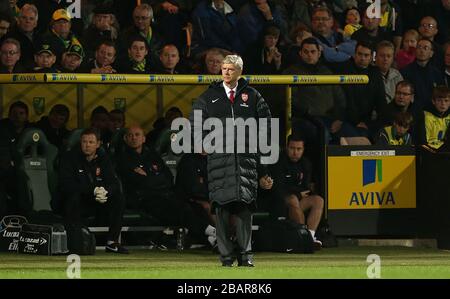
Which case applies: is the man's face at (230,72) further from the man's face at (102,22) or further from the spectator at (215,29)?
the spectator at (215,29)

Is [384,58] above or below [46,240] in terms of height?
above

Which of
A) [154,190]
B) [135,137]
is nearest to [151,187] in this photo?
[154,190]

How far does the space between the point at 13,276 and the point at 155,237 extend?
350 cm

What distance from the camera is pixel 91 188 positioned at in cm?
1436

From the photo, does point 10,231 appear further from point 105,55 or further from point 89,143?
point 105,55

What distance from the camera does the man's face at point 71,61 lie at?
1512cm

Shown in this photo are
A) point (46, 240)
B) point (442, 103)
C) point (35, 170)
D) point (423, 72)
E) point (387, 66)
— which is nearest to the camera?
point (46, 240)

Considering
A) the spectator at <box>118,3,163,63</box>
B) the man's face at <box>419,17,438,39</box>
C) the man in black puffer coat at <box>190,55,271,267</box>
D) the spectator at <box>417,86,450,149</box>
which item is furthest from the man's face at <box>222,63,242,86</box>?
the man's face at <box>419,17,438,39</box>

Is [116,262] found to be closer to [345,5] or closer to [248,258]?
[248,258]

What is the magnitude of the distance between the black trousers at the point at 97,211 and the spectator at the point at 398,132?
3.30 m

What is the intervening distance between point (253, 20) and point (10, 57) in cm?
340

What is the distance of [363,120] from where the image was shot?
1633 centimetres

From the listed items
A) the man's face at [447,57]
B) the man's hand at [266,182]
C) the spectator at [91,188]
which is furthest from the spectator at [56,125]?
the man's face at [447,57]

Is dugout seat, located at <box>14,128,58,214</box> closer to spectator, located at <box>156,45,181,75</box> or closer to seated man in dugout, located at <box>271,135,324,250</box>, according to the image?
spectator, located at <box>156,45,181,75</box>
